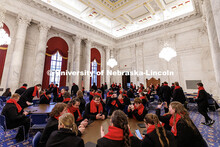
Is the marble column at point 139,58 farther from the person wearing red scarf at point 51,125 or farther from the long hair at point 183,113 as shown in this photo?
the person wearing red scarf at point 51,125

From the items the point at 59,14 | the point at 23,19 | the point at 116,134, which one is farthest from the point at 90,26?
the point at 116,134

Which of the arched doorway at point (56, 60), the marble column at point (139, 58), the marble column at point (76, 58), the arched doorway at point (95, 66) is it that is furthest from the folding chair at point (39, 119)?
the marble column at point (139, 58)

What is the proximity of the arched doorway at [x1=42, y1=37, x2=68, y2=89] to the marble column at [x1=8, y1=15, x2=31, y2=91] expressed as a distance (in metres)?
2.18

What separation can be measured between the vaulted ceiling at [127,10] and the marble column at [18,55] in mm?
3046

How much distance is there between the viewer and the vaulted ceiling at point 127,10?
32.6ft

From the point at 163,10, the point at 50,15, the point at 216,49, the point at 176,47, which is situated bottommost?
the point at 216,49

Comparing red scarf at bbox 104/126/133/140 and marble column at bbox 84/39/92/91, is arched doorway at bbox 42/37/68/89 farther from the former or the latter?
red scarf at bbox 104/126/133/140

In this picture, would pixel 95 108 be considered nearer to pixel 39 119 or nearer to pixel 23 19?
pixel 39 119

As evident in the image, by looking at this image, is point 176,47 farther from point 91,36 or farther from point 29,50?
point 29,50

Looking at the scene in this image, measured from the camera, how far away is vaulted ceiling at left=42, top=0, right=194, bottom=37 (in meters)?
9.94

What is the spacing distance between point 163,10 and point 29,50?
13.3m

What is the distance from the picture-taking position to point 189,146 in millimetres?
1556

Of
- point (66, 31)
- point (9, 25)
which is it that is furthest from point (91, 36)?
point (9, 25)

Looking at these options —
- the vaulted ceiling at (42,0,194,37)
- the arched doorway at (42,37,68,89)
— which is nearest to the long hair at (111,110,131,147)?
the arched doorway at (42,37,68,89)
